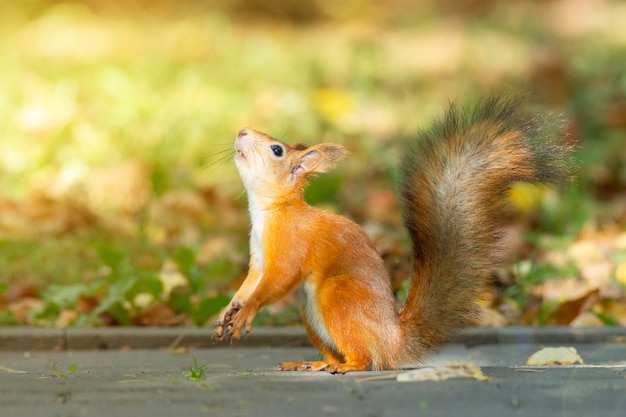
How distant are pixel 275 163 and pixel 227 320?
1.87 feet

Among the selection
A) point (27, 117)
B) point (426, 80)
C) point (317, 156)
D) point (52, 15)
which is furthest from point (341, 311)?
point (52, 15)

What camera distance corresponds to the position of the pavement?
10.9ft

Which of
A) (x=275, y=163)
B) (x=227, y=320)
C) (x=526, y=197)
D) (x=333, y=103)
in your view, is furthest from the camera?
(x=333, y=103)

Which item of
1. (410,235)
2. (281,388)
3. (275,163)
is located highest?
(275,163)

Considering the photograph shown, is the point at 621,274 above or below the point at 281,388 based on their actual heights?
above

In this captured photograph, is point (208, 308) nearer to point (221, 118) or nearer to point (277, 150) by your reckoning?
point (277, 150)

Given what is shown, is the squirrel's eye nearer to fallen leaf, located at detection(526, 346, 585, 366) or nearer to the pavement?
the pavement

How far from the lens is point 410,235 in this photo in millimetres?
4168

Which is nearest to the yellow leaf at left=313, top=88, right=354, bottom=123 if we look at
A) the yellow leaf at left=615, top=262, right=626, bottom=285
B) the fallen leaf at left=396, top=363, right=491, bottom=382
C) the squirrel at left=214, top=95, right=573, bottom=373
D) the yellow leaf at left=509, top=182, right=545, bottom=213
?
the yellow leaf at left=509, top=182, right=545, bottom=213

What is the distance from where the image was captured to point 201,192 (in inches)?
281

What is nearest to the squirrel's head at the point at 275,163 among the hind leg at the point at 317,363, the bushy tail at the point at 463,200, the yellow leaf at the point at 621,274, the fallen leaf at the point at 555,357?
the bushy tail at the point at 463,200

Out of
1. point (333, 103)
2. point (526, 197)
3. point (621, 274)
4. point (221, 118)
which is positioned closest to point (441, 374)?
point (621, 274)

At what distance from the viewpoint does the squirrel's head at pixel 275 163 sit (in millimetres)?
4102

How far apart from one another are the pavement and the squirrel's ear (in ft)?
2.31
